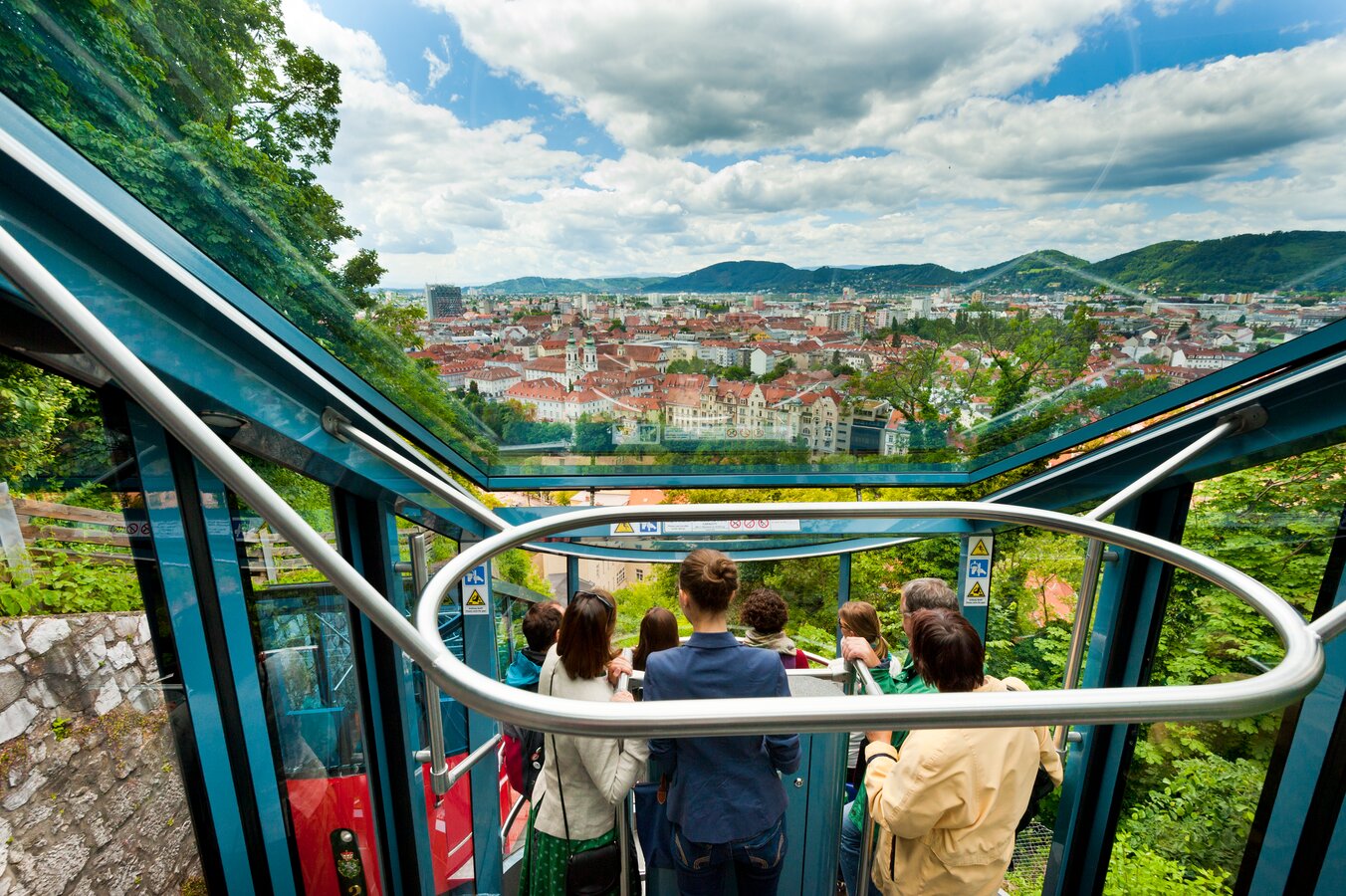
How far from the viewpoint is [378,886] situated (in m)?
2.42

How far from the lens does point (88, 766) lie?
4.55ft

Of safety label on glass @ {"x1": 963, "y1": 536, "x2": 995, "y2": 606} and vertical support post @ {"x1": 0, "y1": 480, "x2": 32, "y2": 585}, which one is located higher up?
vertical support post @ {"x1": 0, "y1": 480, "x2": 32, "y2": 585}

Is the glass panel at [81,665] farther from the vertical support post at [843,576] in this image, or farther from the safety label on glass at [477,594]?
the vertical support post at [843,576]

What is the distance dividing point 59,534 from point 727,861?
5.57 feet

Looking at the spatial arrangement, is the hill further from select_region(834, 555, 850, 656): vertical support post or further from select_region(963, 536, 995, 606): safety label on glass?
select_region(834, 555, 850, 656): vertical support post

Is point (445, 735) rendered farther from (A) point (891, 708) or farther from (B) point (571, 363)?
(A) point (891, 708)

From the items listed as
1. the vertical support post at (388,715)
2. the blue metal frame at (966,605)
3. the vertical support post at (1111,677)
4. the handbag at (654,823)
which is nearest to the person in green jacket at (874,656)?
the handbag at (654,823)

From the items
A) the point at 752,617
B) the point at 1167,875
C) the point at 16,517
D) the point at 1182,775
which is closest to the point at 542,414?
the point at 752,617

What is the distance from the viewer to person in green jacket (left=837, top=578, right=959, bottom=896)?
1.90 m

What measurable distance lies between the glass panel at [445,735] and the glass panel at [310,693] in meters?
0.28

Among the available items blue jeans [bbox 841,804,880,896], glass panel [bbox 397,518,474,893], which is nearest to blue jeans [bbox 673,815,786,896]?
blue jeans [bbox 841,804,880,896]

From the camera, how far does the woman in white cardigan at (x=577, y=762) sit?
5.57 ft

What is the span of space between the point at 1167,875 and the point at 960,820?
6.38ft

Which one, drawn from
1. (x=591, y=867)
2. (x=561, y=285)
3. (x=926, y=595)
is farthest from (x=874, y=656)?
(x=561, y=285)
